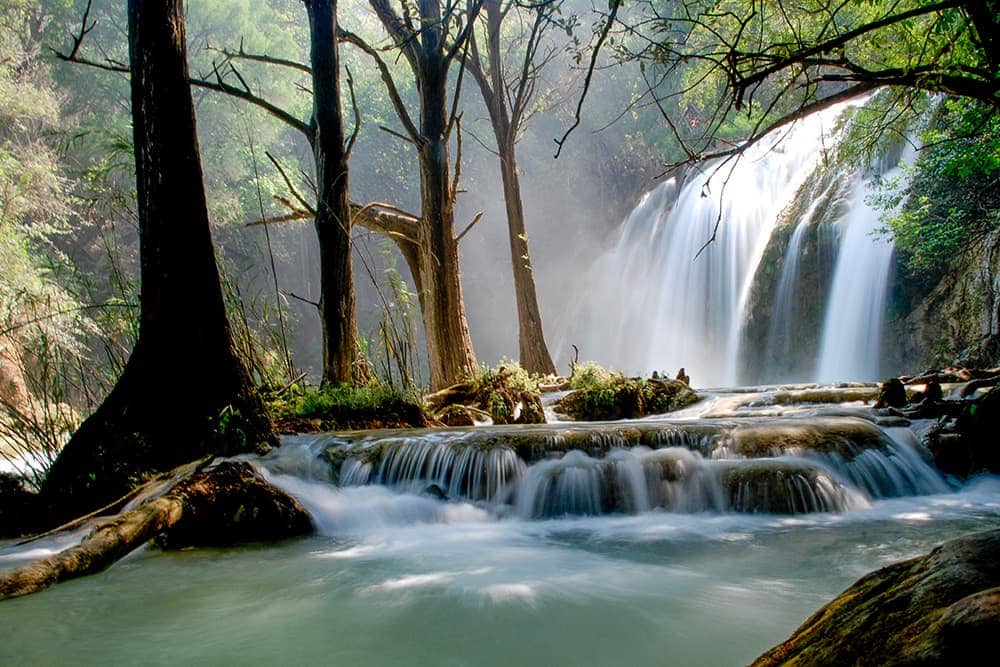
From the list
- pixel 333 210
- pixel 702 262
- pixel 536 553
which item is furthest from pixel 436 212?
pixel 702 262

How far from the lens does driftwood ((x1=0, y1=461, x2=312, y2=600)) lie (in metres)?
2.95

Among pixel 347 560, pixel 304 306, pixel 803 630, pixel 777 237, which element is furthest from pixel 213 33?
pixel 803 630

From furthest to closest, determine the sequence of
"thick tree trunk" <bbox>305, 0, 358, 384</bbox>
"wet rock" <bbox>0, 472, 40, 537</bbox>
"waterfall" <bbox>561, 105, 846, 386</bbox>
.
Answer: "waterfall" <bbox>561, 105, 846, 386</bbox> → "thick tree trunk" <bbox>305, 0, 358, 384</bbox> → "wet rock" <bbox>0, 472, 40, 537</bbox>

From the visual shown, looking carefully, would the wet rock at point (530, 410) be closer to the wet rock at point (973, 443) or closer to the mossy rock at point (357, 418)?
the mossy rock at point (357, 418)

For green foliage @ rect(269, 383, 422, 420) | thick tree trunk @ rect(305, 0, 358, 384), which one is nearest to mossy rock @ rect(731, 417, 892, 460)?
green foliage @ rect(269, 383, 422, 420)

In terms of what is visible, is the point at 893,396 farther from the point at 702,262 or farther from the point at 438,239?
the point at 702,262

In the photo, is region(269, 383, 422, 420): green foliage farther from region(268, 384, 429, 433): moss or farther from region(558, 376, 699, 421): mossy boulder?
region(558, 376, 699, 421): mossy boulder

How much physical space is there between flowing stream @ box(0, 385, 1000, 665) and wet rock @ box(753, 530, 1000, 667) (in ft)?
3.14

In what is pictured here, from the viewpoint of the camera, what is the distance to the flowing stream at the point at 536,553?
2.23 meters

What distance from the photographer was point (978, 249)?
11758 mm

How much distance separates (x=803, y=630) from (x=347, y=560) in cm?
291

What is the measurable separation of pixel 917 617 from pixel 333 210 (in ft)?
25.4

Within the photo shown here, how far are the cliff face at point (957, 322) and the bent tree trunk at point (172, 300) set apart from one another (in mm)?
12334

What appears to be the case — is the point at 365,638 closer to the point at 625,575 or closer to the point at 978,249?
the point at 625,575
